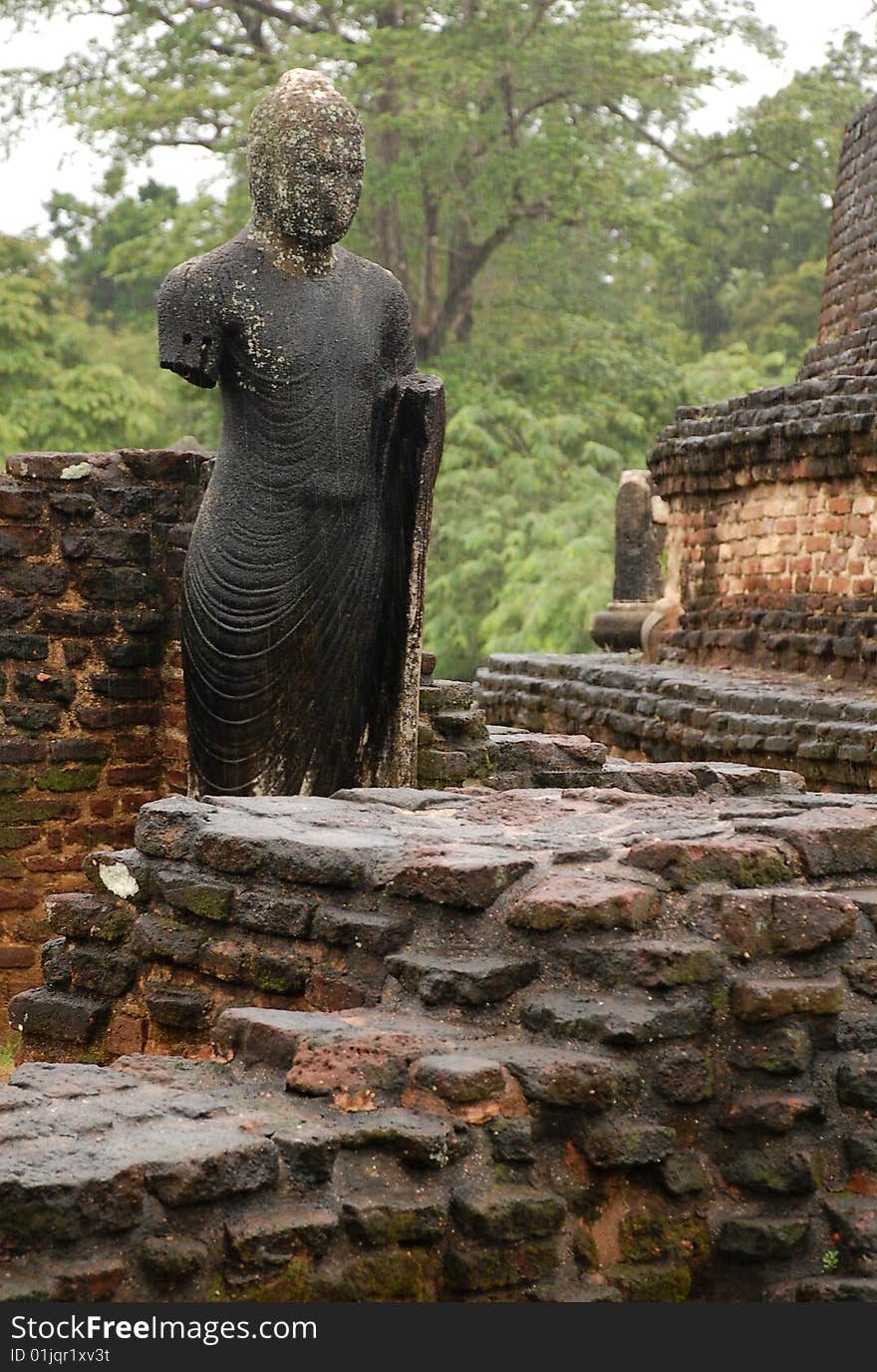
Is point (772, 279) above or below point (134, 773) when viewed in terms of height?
above

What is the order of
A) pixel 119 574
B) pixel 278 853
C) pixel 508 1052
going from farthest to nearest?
pixel 119 574
pixel 278 853
pixel 508 1052

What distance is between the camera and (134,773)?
679 centimetres

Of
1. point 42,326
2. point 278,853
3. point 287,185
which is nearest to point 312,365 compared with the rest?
point 287,185

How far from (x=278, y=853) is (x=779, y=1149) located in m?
1.23

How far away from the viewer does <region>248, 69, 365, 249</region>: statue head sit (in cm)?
482

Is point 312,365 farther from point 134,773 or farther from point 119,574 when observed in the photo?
point 134,773

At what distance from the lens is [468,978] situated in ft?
10.9

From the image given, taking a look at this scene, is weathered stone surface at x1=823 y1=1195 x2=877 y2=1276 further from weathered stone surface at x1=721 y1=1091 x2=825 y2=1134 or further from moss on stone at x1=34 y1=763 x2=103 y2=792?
moss on stone at x1=34 y1=763 x2=103 y2=792

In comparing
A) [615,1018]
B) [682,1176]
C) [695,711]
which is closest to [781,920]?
[615,1018]

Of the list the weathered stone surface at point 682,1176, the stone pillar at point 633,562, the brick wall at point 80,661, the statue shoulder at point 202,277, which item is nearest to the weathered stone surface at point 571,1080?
the weathered stone surface at point 682,1176

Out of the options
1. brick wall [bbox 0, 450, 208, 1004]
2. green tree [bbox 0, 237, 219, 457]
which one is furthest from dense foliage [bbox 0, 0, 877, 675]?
brick wall [bbox 0, 450, 208, 1004]

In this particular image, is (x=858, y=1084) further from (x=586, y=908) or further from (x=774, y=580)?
(x=774, y=580)

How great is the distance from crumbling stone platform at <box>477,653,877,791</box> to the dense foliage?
4709 mm

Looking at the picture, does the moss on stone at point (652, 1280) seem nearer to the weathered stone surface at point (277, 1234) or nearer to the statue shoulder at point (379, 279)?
the weathered stone surface at point (277, 1234)
